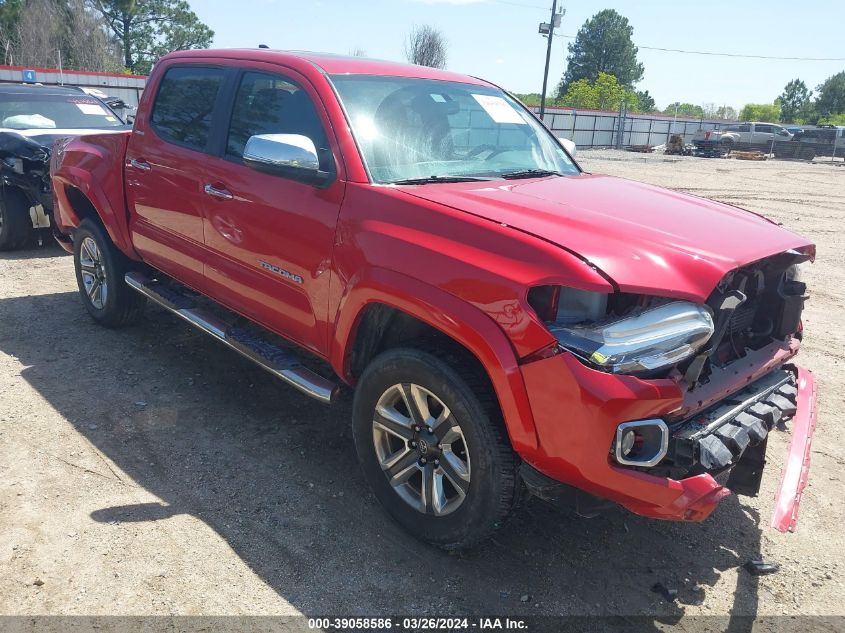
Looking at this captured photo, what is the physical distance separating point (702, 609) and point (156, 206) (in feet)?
12.5

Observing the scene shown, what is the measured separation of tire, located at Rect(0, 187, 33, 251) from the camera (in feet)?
25.4

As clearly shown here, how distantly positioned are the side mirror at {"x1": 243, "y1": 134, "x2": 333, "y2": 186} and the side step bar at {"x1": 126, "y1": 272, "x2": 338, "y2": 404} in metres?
0.95

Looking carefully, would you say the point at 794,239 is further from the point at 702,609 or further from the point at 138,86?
the point at 138,86

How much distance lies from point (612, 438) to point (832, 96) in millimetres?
91551

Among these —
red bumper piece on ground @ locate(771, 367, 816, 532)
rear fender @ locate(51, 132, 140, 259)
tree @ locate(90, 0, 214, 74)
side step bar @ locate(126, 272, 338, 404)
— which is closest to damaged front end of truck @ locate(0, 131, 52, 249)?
rear fender @ locate(51, 132, 140, 259)

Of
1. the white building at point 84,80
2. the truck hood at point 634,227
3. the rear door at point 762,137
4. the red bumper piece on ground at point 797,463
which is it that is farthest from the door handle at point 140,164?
the rear door at point 762,137

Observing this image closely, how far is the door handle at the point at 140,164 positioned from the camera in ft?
14.7

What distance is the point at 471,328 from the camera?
252cm

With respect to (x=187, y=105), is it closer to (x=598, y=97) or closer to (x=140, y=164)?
(x=140, y=164)

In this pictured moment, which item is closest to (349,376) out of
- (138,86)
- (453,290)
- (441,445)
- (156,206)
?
(441,445)

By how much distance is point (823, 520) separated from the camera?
134 inches

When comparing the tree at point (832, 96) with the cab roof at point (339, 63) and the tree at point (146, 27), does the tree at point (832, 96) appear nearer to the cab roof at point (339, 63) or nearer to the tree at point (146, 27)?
the tree at point (146, 27)

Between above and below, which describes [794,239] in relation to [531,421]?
above

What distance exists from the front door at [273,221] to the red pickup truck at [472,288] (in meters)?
0.01
